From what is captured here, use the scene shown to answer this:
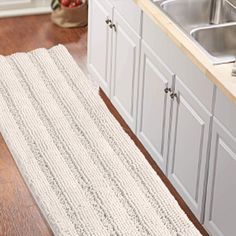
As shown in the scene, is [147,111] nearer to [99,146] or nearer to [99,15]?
[99,146]

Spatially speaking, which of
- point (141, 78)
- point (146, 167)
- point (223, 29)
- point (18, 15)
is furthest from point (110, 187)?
point (18, 15)

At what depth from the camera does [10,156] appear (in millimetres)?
4426

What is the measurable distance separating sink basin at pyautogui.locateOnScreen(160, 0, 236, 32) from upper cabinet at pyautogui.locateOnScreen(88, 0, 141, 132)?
0.58 ft

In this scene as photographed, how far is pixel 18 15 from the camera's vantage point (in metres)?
5.91

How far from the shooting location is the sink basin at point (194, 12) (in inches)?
161

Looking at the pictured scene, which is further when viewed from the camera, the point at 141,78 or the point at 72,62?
the point at 72,62

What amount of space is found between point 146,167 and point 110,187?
251 millimetres

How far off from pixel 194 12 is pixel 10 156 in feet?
4.07

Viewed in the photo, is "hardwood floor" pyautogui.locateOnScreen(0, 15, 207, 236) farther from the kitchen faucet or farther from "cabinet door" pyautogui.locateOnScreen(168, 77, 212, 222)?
the kitchen faucet

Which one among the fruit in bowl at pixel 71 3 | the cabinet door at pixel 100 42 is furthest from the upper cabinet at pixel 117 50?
the fruit in bowl at pixel 71 3

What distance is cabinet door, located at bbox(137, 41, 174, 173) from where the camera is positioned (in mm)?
3992

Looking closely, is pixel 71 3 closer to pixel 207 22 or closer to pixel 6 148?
pixel 6 148

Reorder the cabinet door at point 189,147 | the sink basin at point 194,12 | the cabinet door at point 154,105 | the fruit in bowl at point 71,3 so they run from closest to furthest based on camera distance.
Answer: the cabinet door at point 189,147 → the cabinet door at point 154,105 → the sink basin at point 194,12 → the fruit in bowl at point 71,3

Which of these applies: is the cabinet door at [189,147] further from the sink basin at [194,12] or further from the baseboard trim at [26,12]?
the baseboard trim at [26,12]
